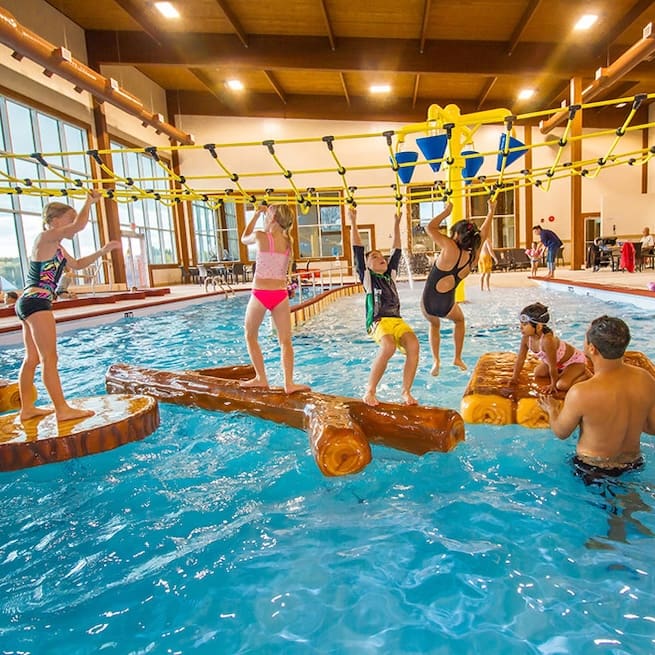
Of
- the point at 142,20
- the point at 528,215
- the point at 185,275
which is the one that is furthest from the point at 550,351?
the point at 528,215

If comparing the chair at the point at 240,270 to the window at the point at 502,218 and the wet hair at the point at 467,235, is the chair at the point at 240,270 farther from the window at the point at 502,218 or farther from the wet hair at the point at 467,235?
the wet hair at the point at 467,235

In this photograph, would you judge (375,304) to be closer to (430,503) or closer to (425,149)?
(430,503)

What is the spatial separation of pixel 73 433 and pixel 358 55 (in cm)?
1283

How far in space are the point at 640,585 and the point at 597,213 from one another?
2325 centimetres

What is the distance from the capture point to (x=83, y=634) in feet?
5.27

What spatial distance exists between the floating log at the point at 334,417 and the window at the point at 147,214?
1377 cm

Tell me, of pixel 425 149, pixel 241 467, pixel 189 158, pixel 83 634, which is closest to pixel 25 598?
pixel 83 634

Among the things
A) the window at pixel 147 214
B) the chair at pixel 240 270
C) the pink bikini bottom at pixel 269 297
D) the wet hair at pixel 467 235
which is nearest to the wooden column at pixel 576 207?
the chair at pixel 240 270

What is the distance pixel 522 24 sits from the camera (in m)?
11.6

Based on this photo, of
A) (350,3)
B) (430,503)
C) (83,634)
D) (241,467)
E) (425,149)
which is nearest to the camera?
(83,634)

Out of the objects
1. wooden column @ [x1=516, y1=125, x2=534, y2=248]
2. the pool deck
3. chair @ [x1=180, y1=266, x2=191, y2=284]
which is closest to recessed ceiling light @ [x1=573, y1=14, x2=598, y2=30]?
the pool deck

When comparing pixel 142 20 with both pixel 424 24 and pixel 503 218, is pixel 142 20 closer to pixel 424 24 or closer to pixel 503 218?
pixel 424 24

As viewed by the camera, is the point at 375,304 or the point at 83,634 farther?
the point at 375,304

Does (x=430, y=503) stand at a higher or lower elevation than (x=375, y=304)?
lower
